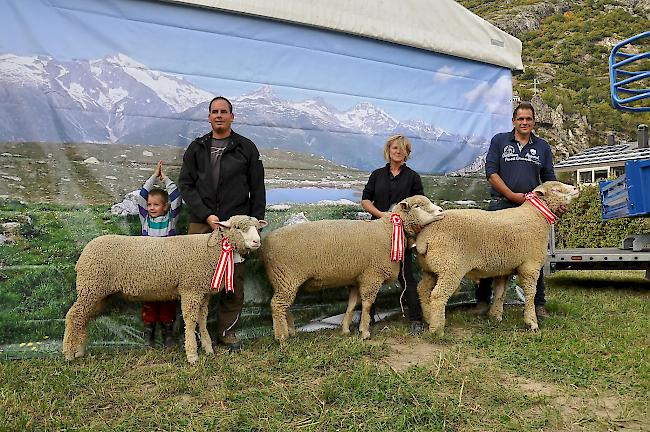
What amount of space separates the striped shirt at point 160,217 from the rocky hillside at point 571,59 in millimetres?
36844

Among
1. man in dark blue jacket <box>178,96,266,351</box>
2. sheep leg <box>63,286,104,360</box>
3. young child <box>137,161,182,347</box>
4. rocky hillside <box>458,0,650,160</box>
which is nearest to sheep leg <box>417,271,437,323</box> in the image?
man in dark blue jacket <box>178,96,266,351</box>

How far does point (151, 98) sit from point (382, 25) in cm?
258

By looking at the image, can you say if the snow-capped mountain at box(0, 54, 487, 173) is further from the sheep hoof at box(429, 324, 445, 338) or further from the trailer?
the trailer

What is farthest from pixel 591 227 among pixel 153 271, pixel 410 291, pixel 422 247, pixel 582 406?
pixel 153 271

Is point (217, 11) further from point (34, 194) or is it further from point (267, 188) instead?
point (34, 194)

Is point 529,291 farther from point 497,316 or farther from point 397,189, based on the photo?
point 397,189

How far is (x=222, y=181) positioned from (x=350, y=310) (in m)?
1.73

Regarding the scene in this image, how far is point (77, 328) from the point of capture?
161 inches

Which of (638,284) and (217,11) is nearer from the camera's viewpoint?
(217,11)

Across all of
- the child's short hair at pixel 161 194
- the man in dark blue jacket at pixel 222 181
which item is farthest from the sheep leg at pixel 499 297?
the child's short hair at pixel 161 194

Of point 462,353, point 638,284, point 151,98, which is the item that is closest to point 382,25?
point 151,98

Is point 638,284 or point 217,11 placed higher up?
point 217,11

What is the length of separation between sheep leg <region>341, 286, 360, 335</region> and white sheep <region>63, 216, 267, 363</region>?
1.29 metres

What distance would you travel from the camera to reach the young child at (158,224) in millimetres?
4523
